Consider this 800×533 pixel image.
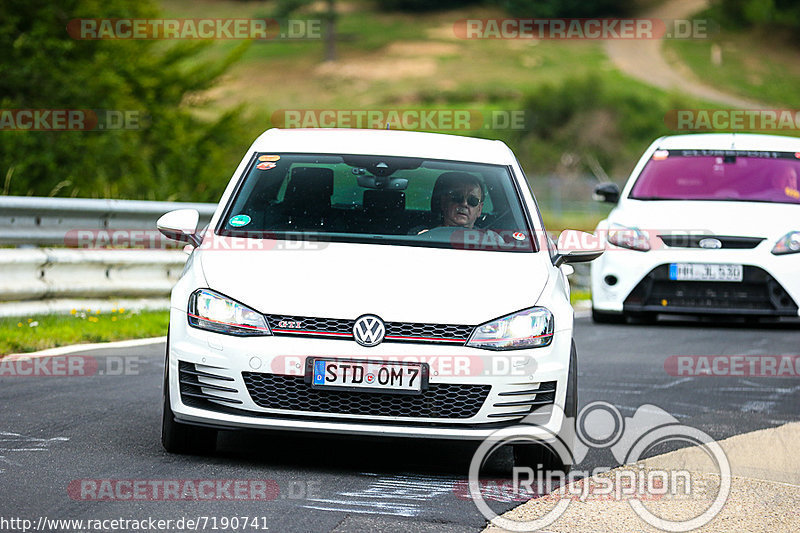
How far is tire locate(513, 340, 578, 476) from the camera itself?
627 cm

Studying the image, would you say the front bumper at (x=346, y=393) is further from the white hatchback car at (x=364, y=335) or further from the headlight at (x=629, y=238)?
the headlight at (x=629, y=238)

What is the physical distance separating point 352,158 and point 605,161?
209ft

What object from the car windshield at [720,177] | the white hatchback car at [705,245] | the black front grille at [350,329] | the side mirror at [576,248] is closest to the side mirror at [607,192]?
the white hatchback car at [705,245]

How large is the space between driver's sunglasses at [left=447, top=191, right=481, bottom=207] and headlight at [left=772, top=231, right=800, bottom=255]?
5905mm

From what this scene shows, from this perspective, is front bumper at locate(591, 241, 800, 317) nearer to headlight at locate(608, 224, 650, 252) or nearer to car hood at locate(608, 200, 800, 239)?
headlight at locate(608, 224, 650, 252)

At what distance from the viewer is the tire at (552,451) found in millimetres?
6270

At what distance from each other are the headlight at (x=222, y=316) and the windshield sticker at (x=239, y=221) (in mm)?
753

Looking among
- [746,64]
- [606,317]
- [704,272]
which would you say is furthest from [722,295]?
[746,64]

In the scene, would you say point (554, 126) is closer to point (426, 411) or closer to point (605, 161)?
point (605, 161)

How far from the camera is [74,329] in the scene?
35.2ft

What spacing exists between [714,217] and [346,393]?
7392 mm

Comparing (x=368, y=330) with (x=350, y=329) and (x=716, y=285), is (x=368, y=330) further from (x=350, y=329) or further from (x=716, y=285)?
(x=716, y=285)

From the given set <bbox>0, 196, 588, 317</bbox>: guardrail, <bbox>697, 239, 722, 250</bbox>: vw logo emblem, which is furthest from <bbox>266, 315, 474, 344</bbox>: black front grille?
<bbox>697, 239, 722, 250</bbox>: vw logo emblem

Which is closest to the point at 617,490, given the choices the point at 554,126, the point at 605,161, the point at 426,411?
the point at 426,411
